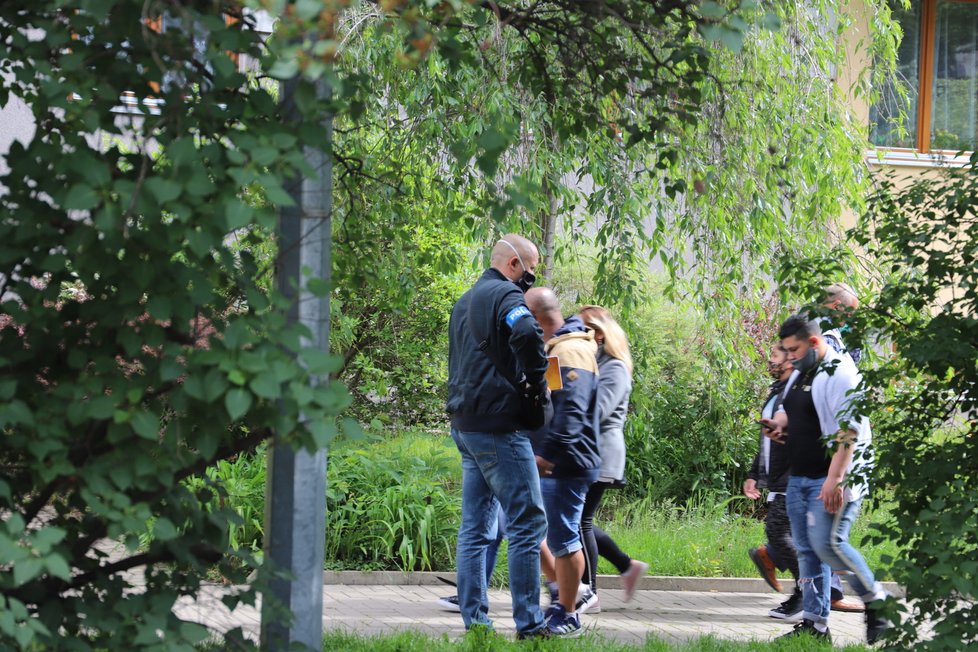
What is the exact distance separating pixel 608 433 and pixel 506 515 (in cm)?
139

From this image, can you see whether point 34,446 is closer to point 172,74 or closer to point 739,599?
point 172,74

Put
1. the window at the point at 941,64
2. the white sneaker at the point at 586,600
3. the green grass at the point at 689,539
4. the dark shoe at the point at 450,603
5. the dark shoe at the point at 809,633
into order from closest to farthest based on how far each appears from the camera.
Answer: the dark shoe at the point at 809,633 < the white sneaker at the point at 586,600 < the dark shoe at the point at 450,603 < the green grass at the point at 689,539 < the window at the point at 941,64

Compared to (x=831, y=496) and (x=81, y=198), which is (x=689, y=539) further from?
(x=81, y=198)

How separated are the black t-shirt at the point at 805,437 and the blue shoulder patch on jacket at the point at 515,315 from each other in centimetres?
173

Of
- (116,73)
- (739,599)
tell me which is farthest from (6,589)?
(739,599)

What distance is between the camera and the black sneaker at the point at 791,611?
24.2ft

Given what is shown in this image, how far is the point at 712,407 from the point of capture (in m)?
11.2

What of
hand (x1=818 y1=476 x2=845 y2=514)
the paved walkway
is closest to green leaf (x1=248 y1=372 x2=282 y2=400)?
the paved walkway

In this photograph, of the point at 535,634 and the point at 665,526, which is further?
the point at 665,526

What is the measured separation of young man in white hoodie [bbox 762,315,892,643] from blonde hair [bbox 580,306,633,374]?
1020 mm

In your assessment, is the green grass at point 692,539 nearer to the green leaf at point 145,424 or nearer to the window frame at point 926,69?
the green leaf at point 145,424

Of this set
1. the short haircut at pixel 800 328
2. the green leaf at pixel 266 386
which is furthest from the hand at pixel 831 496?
the green leaf at pixel 266 386

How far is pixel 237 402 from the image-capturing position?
2.58m

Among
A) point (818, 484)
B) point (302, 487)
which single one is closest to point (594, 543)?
point (818, 484)
